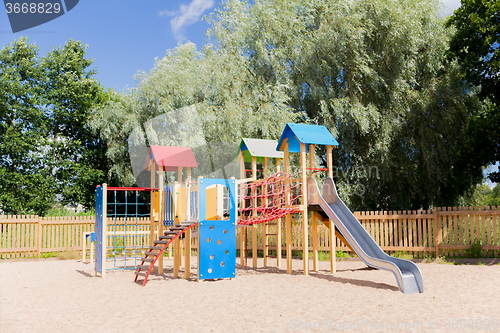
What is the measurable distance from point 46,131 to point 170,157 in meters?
13.4

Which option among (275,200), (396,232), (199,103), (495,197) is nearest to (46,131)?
(199,103)

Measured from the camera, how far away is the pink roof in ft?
34.6

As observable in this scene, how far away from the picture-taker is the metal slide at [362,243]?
6891 mm

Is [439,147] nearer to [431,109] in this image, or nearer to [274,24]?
[431,109]

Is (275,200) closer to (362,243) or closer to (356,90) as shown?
(362,243)

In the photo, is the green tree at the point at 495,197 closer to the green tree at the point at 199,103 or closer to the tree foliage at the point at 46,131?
the green tree at the point at 199,103

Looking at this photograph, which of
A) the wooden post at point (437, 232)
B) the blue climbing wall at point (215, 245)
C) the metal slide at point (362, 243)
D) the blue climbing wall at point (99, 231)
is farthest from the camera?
the wooden post at point (437, 232)

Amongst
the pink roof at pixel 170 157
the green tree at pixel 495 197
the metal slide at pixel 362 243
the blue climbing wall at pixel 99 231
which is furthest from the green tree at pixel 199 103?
the green tree at pixel 495 197

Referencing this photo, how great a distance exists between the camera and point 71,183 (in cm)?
2088

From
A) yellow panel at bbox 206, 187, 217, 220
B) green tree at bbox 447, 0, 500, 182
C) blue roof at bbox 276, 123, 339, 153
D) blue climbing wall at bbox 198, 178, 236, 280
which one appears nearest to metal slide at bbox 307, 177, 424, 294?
blue roof at bbox 276, 123, 339, 153

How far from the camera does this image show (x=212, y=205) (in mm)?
9031

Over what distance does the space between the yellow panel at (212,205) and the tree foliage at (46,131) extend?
1377 cm

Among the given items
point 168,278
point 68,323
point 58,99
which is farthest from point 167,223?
point 58,99

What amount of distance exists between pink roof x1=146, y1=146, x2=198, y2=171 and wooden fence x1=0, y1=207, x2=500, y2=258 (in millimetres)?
Answer: 2791
